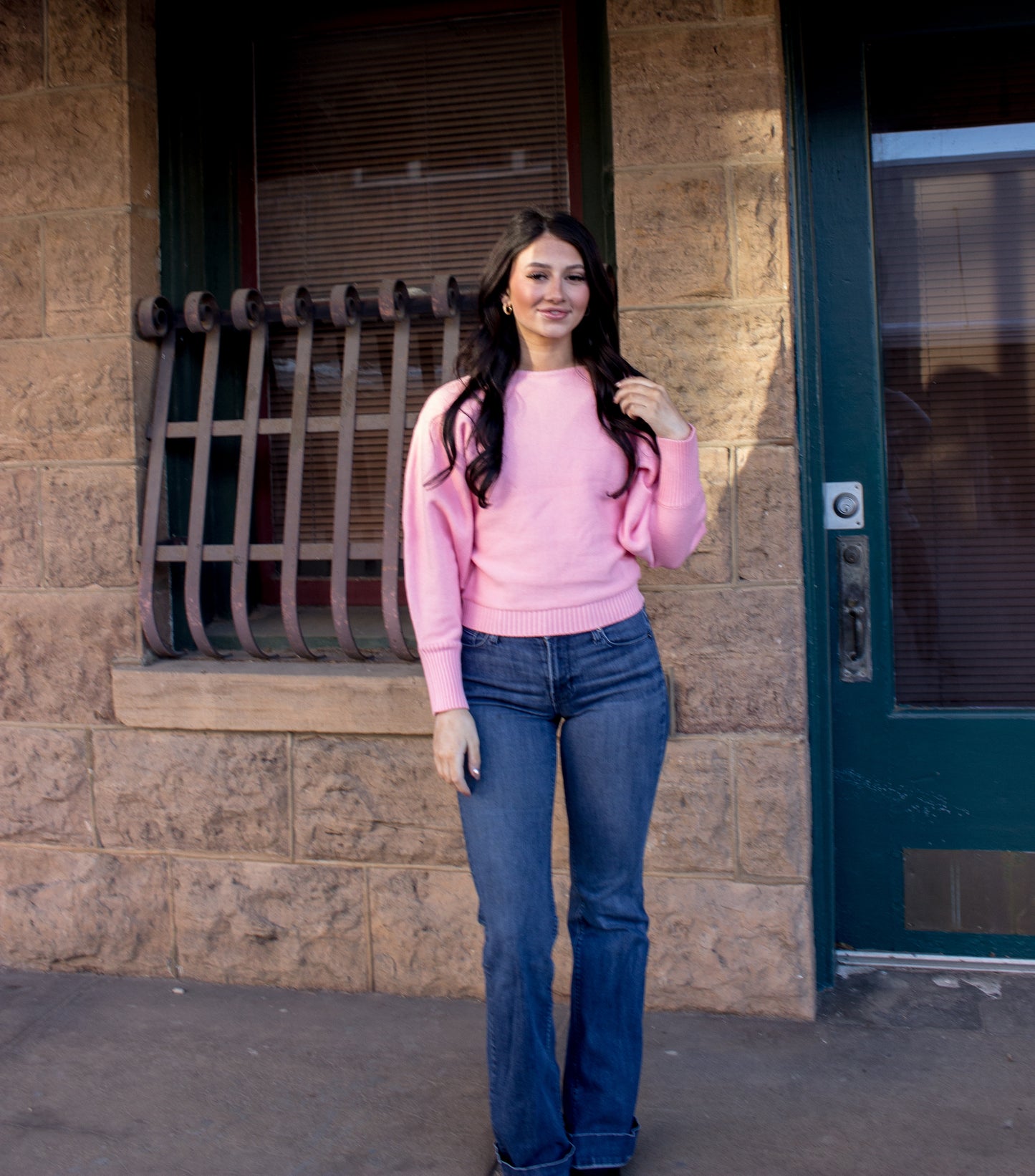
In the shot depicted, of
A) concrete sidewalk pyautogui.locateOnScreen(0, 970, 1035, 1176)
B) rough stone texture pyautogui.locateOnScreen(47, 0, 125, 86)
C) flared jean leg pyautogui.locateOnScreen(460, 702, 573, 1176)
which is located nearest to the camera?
flared jean leg pyautogui.locateOnScreen(460, 702, 573, 1176)

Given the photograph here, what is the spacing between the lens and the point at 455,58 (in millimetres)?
3477

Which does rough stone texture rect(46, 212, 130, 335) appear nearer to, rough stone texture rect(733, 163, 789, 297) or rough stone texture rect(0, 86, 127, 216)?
rough stone texture rect(0, 86, 127, 216)

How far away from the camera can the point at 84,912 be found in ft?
10.9

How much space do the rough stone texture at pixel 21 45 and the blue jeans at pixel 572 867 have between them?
2.32 metres

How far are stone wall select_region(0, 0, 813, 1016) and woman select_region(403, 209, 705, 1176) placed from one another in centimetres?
77

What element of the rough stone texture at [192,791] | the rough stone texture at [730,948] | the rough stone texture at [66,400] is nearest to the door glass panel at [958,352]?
the rough stone texture at [730,948]

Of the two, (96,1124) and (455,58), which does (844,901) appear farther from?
(455,58)

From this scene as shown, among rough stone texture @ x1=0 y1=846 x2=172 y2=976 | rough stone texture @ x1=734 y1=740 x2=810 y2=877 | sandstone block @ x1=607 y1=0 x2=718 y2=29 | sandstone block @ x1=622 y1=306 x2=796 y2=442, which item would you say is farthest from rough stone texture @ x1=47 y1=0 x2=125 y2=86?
rough stone texture @ x1=734 y1=740 x2=810 y2=877

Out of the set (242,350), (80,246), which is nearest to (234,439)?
(242,350)

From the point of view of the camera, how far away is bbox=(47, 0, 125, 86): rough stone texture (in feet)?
10.6

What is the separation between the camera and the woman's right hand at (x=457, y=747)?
2.10 meters

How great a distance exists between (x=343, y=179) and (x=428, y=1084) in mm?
2640

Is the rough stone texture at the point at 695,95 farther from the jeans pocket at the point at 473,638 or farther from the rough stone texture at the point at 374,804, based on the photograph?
the rough stone texture at the point at 374,804

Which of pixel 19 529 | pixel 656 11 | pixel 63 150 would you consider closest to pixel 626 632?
pixel 656 11
